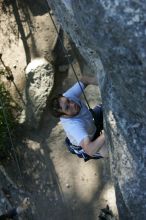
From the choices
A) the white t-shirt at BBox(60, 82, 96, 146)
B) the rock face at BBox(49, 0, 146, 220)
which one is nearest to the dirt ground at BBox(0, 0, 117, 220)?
the white t-shirt at BBox(60, 82, 96, 146)

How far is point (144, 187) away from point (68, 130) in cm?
110

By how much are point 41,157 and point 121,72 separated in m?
4.22

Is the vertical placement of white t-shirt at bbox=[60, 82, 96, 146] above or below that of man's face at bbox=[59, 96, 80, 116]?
below

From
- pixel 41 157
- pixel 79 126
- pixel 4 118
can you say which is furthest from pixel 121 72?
pixel 41 157

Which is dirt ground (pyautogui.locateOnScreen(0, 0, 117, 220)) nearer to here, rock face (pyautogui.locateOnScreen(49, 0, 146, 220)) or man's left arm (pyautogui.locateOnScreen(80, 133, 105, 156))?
man's left arm (pyautogui.locateOnScreen(80, 133, 105, 156))

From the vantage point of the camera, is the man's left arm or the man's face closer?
the man's left arm

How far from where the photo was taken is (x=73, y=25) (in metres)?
3.54

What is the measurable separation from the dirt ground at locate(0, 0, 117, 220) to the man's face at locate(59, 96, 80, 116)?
185 cm

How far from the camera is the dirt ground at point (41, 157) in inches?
261

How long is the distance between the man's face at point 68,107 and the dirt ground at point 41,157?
72.6 inches

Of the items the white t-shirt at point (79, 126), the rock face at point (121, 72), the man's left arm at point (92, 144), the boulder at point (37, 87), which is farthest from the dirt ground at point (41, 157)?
the rock face at point (121, 72)

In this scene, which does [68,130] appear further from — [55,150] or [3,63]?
[3,63]

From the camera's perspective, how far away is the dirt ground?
6.63m

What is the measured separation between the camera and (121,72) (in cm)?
312
